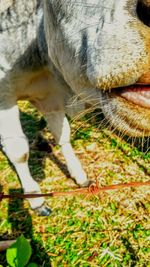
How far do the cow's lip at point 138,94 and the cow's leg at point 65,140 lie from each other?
2097 mm

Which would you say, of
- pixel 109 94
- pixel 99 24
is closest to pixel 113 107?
pixel 109 94

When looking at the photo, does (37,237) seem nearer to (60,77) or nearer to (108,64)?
(60,77)

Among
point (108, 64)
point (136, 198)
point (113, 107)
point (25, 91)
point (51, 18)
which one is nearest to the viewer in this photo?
point (108, 64)

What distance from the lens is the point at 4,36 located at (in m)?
2.93

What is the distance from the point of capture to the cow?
5.17 ft

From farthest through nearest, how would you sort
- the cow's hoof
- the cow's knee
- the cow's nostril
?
the cow's hoof → the cow's knee → the cow's nostril

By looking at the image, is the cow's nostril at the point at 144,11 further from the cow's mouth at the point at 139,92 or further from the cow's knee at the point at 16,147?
the cow's knee at the point at 16,147

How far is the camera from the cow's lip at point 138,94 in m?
1.64

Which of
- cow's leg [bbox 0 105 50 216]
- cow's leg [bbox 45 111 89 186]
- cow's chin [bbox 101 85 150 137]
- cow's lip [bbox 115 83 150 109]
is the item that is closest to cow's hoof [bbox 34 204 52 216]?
cow's leg [bbox 0 105 50 216]

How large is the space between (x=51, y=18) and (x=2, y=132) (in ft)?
4.69

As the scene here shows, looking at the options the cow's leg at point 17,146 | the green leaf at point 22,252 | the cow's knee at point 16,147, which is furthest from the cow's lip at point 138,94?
the cow's knee at point 16,147

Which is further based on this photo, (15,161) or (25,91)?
(15,161)

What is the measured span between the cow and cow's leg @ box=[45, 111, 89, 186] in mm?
210

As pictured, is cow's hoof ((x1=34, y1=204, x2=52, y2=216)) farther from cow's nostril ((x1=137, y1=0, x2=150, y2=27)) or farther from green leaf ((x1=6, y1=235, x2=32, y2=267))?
cow's nostril ((x1=137, y1=0, x2=150, y2=27))
